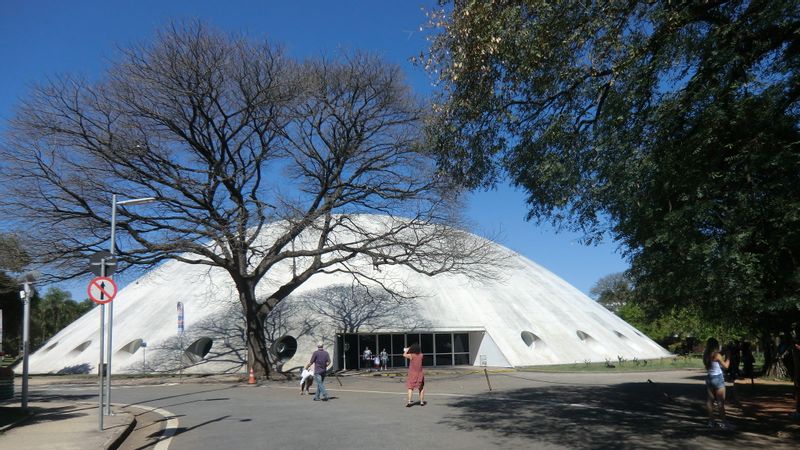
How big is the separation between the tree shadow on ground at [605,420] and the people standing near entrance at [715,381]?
20 cm

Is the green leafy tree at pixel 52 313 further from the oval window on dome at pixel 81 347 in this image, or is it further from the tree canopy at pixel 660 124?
the tree canopy at pixel 660 124

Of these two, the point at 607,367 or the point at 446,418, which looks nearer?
the point at 446,418

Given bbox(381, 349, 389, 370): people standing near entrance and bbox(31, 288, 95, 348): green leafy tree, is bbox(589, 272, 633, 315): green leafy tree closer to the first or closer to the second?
bbox(381, 349, 389, 370): people standing near entrance

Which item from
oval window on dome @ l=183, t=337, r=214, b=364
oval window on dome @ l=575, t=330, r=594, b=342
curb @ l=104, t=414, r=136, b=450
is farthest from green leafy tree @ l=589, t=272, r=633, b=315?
curb @ l=104, t=414, r=136, b=450

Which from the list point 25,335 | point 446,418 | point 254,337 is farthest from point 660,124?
point 254,337

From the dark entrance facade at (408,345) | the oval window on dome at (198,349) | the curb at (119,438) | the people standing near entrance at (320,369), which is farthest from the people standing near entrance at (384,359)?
the curb at (119,438)

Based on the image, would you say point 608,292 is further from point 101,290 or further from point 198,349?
point 101,290

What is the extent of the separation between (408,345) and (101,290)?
24.0 m

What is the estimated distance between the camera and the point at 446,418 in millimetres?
12305

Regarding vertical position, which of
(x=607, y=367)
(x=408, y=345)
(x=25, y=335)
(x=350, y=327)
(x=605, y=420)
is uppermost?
(x=25, y=335)

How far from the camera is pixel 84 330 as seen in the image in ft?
119

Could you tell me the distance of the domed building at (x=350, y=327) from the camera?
100ft

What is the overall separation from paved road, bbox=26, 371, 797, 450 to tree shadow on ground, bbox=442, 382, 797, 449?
0.02 m

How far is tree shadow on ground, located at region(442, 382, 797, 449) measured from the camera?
9.59 meters
